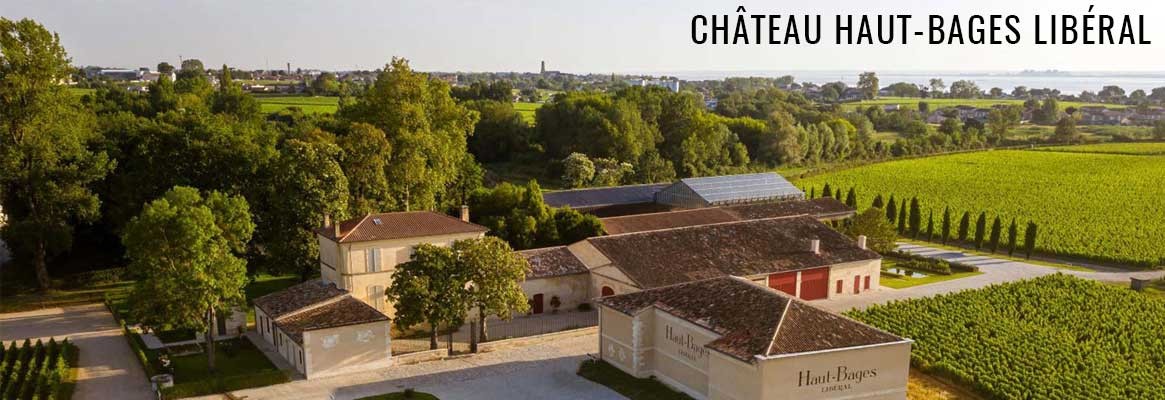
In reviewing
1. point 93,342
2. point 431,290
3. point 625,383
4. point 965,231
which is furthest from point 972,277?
point 93,342

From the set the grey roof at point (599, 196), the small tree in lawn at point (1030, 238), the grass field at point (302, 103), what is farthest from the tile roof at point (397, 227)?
the grass field at point (302, 103)

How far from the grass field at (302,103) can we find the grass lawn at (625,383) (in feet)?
274

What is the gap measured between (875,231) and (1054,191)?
138 ft

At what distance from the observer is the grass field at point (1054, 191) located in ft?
215

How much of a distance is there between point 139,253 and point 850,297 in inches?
1461

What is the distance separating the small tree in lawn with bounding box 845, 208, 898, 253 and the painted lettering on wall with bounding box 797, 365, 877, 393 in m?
28.6

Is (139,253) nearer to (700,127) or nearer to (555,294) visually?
(555,294)

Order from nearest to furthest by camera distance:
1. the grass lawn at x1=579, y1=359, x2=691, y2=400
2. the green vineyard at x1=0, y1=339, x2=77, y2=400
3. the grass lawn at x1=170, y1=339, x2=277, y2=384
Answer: the green vineyard at x1=0, y1=339, x2=77, y2=400 → the grass lawn at x1=579, y1=359, x2=691, y2=400 → the grass lawn at x1=170, y1=339, x2=277, y2=384

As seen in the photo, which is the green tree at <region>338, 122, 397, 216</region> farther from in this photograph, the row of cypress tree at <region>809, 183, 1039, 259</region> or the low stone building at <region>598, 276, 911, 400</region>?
the row of cypress tree at <region>809, 183, 1039, 259</region>

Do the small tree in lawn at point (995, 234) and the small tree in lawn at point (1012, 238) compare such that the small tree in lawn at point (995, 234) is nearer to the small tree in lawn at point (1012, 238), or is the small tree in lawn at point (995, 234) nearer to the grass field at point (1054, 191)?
the small tree in lawn at point (1012, 238)

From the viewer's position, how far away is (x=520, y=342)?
40250 millimetres

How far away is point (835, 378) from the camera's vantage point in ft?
98.5

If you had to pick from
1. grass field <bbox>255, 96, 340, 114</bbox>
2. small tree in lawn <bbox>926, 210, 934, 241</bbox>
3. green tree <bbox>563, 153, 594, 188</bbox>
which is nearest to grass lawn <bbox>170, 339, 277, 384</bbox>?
green tree <bbox>563, 153, 594, 188</bbox>

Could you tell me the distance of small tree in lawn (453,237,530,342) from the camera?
37.7m
